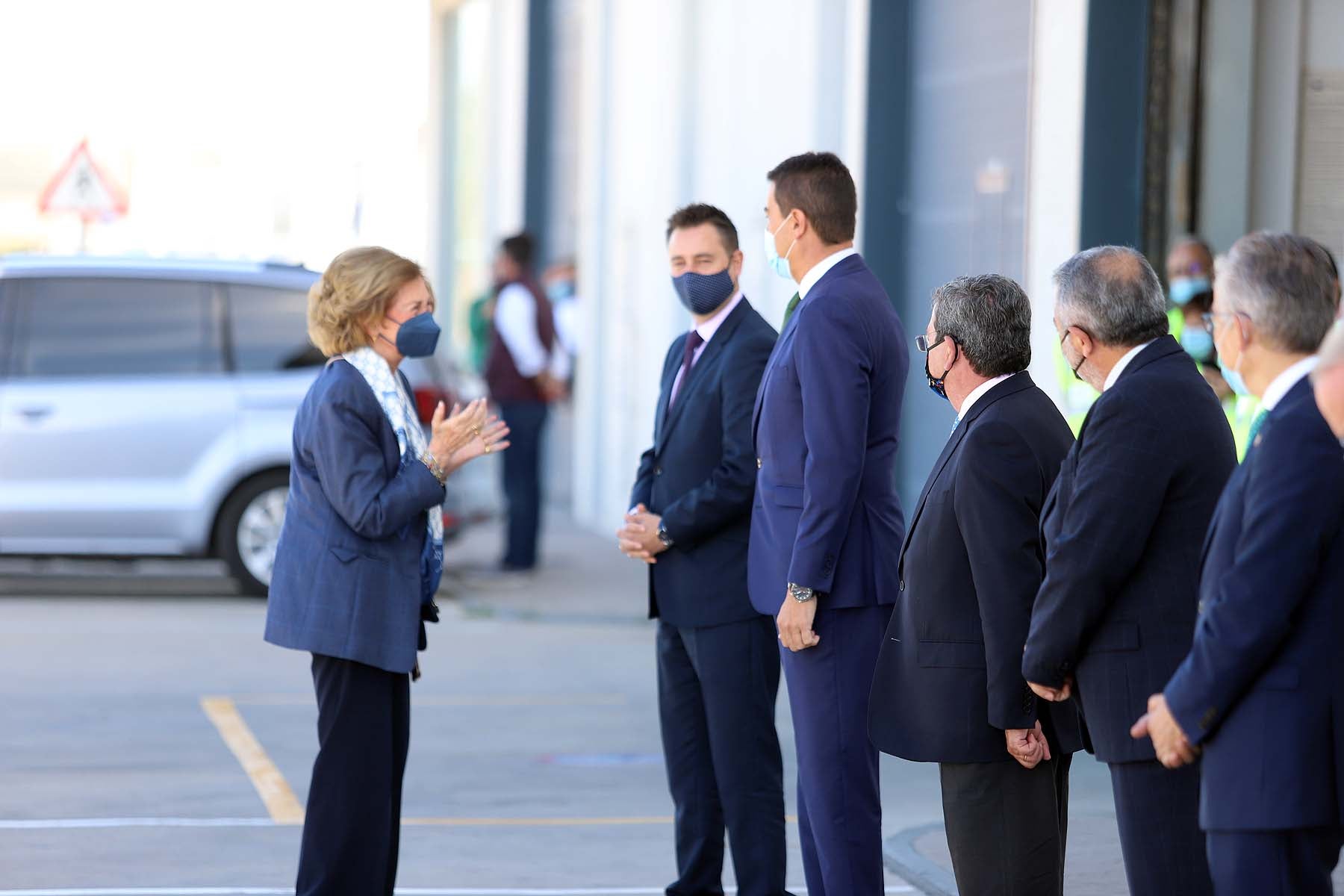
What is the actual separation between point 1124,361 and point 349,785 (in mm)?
2302

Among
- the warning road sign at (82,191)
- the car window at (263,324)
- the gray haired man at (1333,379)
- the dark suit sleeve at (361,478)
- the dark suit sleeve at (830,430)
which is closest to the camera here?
the gray haired man at (1333,379)

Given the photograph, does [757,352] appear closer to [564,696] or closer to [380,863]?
[380,863]

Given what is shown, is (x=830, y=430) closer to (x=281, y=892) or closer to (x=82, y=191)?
(x=281, y=892)

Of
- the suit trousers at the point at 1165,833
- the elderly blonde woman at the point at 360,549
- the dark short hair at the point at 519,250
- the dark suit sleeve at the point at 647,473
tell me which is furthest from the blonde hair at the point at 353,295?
the dark short hair at the point at 519,250

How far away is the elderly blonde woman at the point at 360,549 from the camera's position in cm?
519

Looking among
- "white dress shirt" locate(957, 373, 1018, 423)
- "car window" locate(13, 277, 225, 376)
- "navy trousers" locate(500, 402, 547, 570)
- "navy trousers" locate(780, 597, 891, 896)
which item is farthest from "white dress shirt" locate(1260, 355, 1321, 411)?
"navy trousers" locate(500, 402, 547, 570)

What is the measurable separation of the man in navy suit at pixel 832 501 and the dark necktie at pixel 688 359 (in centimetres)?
75

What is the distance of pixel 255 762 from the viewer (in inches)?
316

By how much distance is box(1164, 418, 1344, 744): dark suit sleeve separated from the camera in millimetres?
3514

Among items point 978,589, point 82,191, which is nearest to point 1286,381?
point 978,589

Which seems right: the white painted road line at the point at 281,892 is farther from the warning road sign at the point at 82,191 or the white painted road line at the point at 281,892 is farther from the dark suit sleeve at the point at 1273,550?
the warning road sign at the point at 82,191

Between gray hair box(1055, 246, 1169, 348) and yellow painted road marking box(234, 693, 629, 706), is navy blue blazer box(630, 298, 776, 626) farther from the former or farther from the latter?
yellow painted road marking box(234, 693, 629, 706)

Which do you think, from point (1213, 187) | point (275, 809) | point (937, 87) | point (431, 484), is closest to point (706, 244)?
point (431, 484)

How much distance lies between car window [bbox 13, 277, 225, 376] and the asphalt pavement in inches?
57.2
